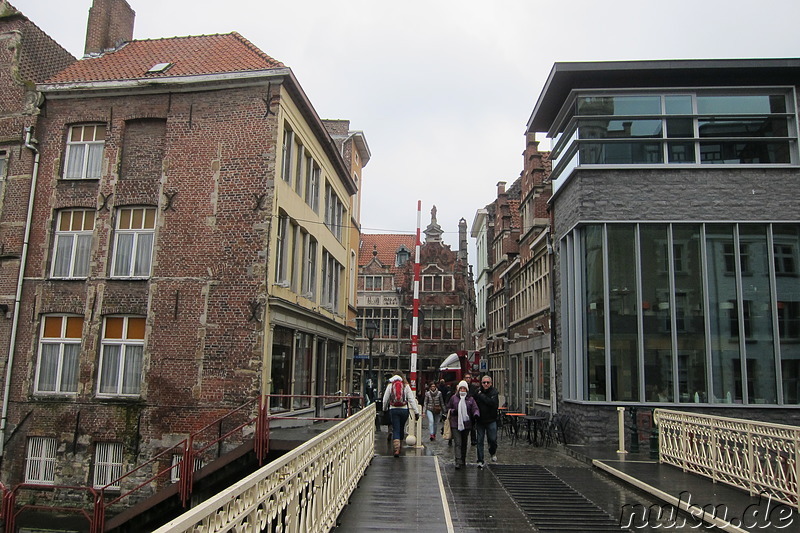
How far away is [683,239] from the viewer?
627 inches

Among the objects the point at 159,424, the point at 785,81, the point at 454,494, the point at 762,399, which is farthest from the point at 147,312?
the point at 785,81

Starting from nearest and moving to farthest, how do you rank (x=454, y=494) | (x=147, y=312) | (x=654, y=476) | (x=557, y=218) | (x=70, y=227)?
(x=454, y=494), (x=654, y=476), (x=147, y=312), (x=70, y=227), (x=557, y=218)

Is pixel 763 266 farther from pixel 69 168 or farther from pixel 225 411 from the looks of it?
pixel 69 168

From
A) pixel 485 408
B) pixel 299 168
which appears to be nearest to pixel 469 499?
pixel 485 408

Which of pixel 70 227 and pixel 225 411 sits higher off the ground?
pixel 70 227

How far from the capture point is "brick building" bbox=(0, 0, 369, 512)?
15555mm

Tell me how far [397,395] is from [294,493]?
27.4 ft

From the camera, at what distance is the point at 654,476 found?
10.4 meters

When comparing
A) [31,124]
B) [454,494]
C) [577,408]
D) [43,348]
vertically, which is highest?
[31,124]

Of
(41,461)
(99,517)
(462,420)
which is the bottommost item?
(99,517)

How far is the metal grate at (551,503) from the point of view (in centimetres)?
762

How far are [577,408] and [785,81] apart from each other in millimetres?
9893

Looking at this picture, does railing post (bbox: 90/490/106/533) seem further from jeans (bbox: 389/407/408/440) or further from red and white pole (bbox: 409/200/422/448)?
red and white pole (bbox: 409/200/422/448)

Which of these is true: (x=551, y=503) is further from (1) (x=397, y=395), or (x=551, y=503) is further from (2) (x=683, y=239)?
(2) (x=683, y=239)
